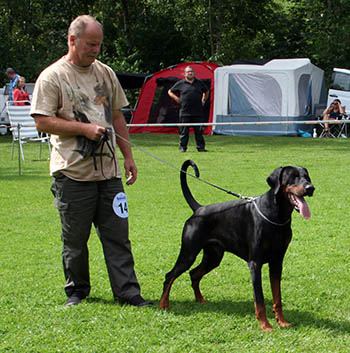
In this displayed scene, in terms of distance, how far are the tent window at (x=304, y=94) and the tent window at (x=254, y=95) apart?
755 millimetres

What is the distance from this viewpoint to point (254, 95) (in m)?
20.3

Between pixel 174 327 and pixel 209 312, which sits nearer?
→ pixel 174 327

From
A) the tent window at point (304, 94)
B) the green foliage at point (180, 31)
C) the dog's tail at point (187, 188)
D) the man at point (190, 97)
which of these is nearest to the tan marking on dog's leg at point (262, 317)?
the dog's tail at point (187, 188)

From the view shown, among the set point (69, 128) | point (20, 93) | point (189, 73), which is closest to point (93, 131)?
point (69, 128)

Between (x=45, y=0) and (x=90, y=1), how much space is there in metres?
2.17

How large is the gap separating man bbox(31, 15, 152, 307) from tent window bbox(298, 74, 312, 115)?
54.4 ft

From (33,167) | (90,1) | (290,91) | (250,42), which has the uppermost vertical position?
(90,1)

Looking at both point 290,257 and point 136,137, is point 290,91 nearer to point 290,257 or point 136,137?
point 136,137

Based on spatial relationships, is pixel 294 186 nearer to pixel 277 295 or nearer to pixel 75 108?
pixel 277 295

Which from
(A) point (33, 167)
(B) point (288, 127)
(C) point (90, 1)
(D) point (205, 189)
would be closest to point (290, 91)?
(B) point (288, 127)

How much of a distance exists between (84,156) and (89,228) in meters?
0.50

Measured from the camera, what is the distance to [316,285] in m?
4.59

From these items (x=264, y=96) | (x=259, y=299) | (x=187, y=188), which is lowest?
(x=259, y=299)

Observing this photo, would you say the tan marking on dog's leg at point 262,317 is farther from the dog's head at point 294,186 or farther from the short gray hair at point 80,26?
the short gray hair at point 80,26
